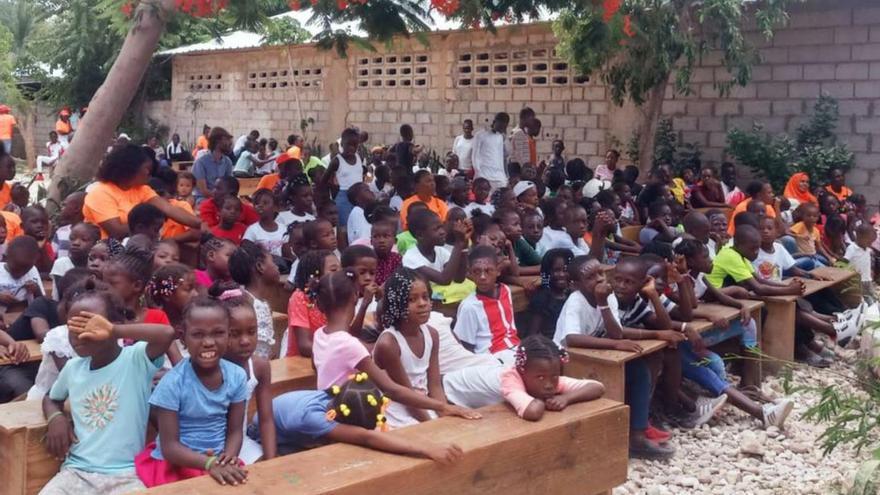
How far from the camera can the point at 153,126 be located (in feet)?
80.0

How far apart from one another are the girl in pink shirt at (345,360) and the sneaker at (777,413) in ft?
8.42

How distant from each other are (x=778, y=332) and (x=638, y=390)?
203 cm

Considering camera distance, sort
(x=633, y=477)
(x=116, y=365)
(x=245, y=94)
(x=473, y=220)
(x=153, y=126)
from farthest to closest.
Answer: (x=153, y=126), (x=245, y=94), (x=473, y=220), (x=633, y=477), (x=116, y=365)

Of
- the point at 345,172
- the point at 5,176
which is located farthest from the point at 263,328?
the point at 345,172

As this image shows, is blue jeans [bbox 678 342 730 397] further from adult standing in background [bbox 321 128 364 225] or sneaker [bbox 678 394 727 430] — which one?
adult standing in background [bbox 321 128 364 225]

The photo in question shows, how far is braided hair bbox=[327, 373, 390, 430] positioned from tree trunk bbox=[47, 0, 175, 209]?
15.6 feet

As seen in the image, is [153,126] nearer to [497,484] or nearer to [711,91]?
[711,91]

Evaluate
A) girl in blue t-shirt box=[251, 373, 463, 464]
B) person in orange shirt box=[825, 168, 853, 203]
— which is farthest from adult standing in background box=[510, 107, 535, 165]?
girl in blue t-shirt box=[251, 373, 463, 464]

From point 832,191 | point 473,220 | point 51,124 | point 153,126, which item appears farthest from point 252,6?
point 51,124

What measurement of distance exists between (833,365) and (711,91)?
6.52 m

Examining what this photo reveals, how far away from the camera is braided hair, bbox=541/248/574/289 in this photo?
6195 mm

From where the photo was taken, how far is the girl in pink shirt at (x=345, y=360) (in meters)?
3.94

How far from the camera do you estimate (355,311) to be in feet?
15.1

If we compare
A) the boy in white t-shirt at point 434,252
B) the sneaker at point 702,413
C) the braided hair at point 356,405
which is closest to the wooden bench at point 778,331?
the sneaker at point 702,413
